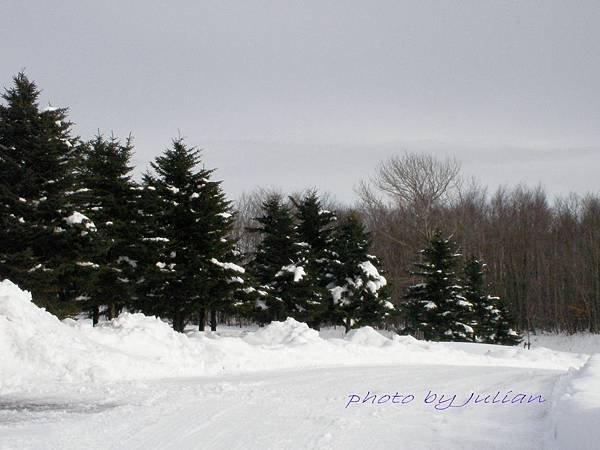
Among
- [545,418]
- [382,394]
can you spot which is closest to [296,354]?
[382,394]

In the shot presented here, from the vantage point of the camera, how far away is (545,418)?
7625 millimetres

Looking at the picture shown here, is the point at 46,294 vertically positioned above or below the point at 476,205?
below

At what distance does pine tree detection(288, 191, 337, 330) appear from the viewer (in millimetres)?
31734

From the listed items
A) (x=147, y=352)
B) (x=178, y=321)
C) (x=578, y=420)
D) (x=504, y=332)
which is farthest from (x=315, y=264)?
(x=578, y=420)

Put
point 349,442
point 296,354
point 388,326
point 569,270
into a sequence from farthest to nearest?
point 388,326 → point 569,270 → point 296,354 → point 349,442

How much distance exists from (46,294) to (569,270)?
1790 inches

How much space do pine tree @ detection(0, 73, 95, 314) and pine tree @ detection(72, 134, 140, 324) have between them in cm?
245

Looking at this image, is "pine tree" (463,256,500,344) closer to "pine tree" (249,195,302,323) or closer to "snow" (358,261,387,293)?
"snow" (358,261,387,293)

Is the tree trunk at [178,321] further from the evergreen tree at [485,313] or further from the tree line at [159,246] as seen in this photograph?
the evergreen tree at [485,313]

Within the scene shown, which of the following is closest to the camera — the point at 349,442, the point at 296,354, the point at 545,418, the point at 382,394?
the point at 349,442

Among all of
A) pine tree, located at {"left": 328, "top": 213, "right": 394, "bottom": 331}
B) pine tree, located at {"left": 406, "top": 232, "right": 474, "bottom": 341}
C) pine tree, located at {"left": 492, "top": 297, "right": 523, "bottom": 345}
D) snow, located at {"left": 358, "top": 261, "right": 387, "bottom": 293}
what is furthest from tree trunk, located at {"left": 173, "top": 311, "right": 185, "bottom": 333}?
pine tree, located at {"left": 492, "top": 297, "right": 523, "bottom": 345}

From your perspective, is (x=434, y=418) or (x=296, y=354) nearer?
(x=434, y=418)

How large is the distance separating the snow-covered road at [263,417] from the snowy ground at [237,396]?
0.07 ft

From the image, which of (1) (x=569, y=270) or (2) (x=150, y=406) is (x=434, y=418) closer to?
(2) (x=150, y=406)
